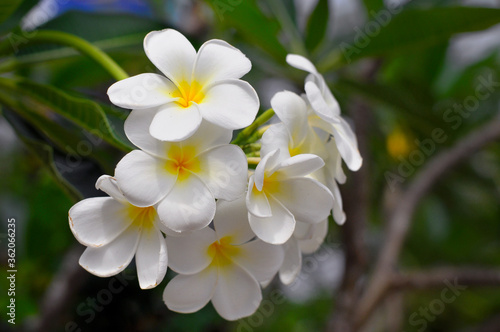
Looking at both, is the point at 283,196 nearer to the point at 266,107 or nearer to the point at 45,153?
the point at 45,153

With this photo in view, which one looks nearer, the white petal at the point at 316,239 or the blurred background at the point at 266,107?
the white petal at the point at 316,239

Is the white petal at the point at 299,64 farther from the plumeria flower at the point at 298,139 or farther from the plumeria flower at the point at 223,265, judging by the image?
the plumeria flower at the point at 223,265

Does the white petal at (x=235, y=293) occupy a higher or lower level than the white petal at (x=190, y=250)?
lower

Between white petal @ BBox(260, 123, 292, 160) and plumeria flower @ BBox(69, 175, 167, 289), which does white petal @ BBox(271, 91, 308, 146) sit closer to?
white petal @ BBox(260, 123, 292, 160)

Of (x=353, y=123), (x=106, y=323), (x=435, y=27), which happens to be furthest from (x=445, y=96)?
(x=106, y=323)

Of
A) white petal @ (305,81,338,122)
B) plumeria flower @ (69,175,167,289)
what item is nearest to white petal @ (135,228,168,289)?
plumeria flower @ (69,175,167,289)

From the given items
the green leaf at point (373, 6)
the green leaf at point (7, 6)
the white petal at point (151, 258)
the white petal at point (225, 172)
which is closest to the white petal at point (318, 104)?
the white petal at point (225, 172)
